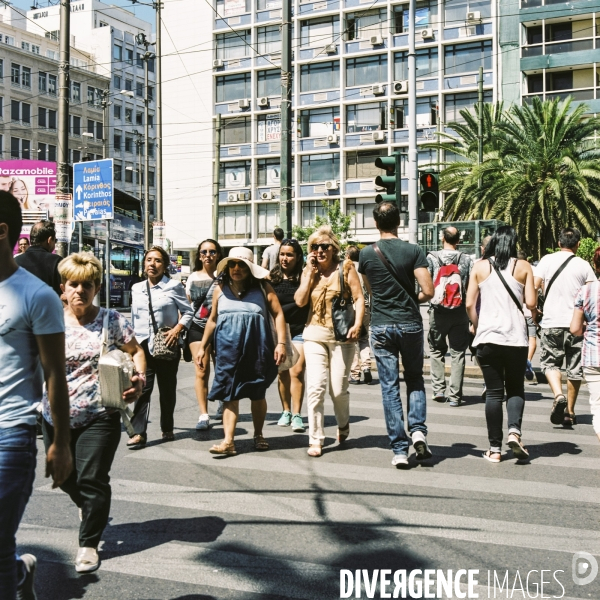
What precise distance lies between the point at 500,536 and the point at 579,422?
4.18 m

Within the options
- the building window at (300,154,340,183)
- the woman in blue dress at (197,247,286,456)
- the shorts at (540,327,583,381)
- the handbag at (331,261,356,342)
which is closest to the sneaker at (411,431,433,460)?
the handbag at (331,261,356,342)

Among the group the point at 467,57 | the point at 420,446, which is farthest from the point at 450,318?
the point at 467,57

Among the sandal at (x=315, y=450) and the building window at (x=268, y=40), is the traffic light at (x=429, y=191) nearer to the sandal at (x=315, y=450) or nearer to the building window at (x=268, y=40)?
the sandal at (x=315, y=450)

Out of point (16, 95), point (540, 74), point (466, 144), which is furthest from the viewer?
point (16, 95)

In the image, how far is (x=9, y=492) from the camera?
9.75 feet

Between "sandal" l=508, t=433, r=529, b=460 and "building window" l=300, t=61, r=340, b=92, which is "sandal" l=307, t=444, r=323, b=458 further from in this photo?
"building window" l=300, t=61, r=340, b=92

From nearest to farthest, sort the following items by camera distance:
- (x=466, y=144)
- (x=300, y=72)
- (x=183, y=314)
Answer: (x=183, y=314), (x=466, y=144), (x=300, y=72)

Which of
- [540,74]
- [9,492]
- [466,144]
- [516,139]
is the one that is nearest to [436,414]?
[9,492]

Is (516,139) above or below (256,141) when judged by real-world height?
below

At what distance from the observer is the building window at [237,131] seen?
5688cm

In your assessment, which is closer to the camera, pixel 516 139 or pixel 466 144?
pixel 516 139

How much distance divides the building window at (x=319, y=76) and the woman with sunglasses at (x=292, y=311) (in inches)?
1870

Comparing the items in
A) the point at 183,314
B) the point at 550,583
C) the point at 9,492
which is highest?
the point at 183,314

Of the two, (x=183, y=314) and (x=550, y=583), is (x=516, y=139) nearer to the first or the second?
(x=183, y=314)
